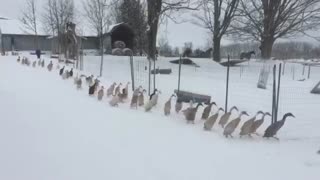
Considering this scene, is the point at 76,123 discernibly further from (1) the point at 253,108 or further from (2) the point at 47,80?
(2) the point at 47,80

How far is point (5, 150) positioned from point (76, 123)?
237cm

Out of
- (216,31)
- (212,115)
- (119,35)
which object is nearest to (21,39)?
(119,35)

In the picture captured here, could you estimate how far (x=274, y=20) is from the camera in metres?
34.3

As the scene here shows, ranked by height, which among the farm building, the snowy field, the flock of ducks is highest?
the farm building

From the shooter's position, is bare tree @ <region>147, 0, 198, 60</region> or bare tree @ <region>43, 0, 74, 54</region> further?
bare tree @ <region>43, 0, 74, 54</region>

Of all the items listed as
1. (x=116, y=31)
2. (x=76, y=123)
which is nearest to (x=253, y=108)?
(x=76, y=123)

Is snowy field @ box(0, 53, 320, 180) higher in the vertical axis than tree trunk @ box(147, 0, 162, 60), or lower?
lower

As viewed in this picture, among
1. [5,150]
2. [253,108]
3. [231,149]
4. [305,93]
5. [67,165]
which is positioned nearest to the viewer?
[67,165]

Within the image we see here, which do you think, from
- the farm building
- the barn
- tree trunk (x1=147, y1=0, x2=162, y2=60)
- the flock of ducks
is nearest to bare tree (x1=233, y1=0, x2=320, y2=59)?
tree trunk (x1=147, y1=0, x2=162, y2=60)

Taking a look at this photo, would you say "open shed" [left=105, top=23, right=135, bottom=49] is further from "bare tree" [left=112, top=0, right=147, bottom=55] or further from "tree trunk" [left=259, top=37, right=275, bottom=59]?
"tree trunk" [left=259, top=37, right=275, bottom=59]

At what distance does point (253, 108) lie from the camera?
45.0 feet

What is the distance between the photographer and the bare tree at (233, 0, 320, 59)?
33844mm

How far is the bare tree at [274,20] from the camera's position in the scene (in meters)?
33.8

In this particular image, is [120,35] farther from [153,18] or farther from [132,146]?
[132,146]
